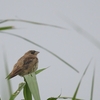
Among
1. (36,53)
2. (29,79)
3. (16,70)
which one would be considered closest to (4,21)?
(29,79)

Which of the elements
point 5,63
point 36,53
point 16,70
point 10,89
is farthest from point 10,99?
point 36,53

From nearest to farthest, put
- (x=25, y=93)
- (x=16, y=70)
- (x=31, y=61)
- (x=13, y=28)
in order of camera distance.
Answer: (x=13, y=28), (x=25, y=93), (x=16, y=70), (x=31, y=61)

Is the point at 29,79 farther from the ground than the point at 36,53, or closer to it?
closer to it

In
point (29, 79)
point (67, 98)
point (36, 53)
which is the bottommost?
point (67, 98)

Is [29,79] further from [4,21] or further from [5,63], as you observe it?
[4,21]

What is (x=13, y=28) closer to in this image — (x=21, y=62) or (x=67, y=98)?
(x=67, y=98)

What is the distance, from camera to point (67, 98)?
1203 millimetres

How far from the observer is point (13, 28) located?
0.89 m

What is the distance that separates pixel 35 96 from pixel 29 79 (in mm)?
219

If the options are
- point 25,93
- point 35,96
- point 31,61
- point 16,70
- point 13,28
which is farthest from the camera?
point 31,61

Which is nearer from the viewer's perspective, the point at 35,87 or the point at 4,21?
the point at 4,21

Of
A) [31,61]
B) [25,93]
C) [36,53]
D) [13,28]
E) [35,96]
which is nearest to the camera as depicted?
[13,28]

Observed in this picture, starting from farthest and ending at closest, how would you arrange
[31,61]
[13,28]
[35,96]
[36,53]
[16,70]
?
[36,53], [31,61], [16,70], [35,96], [13,28]

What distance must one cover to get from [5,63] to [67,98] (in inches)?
12.4
